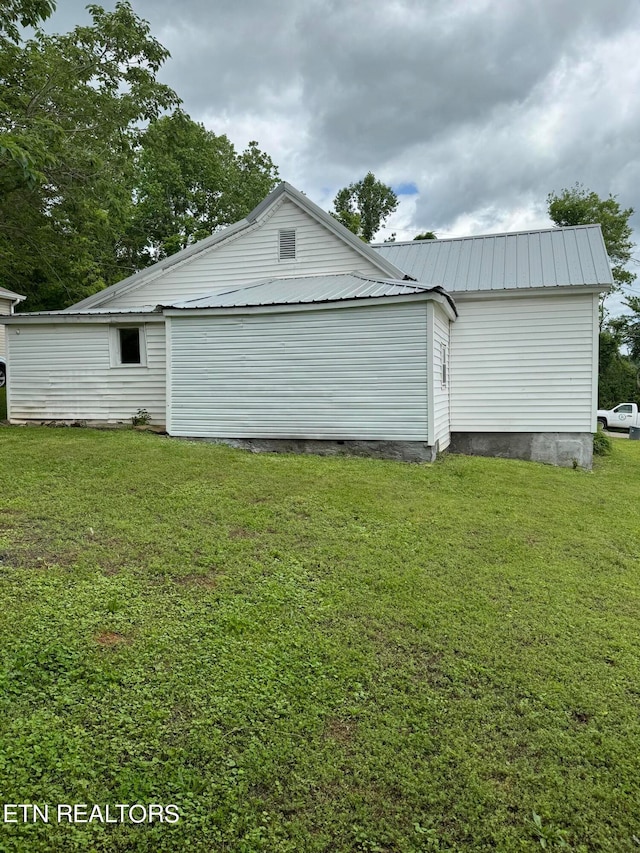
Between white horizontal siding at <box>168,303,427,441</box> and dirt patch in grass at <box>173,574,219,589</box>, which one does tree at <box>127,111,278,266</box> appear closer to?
white horizontal siding at <box>168,303,427,441</box>

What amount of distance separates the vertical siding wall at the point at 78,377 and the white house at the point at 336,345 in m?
0.03

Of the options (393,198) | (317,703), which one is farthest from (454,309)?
(393,198)

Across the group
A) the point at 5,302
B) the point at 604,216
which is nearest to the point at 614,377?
the point at 604,216

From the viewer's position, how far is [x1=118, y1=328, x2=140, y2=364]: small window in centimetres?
1089

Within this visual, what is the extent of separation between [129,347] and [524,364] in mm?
8581

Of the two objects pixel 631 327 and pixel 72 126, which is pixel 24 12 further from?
pixel 631 327

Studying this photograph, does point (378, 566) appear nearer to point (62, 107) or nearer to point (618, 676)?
point (618, 676)

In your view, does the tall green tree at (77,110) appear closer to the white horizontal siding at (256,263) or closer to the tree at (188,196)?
the white horizontal siding at (256,263)

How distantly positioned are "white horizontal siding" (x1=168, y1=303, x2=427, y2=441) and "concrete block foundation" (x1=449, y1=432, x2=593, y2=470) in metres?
3.06

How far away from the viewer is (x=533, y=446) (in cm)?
1067

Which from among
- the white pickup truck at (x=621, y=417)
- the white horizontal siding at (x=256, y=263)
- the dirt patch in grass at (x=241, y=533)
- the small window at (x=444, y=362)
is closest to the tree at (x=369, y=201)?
the white pickup truck at (x=621, y=417)

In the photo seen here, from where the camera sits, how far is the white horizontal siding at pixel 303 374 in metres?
8.50

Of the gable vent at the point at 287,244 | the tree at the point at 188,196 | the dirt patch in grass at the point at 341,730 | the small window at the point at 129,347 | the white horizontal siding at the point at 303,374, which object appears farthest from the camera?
the tree at the point at 188,196

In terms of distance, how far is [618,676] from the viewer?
2986 millimetres
